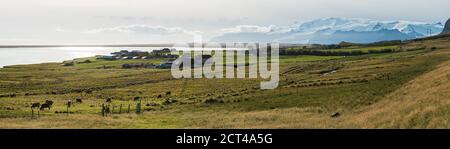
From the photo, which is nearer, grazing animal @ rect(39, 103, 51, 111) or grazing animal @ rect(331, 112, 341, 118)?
grazing animal @ rect(331, 112, 341, 118)

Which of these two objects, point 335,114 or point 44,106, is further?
point 44,106

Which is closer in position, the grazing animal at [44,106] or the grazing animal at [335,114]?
the grazing animal at [335,114]

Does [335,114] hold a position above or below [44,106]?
above

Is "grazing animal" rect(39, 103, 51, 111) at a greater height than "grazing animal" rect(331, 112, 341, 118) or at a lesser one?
lesser

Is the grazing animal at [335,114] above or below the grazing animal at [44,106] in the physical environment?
above
